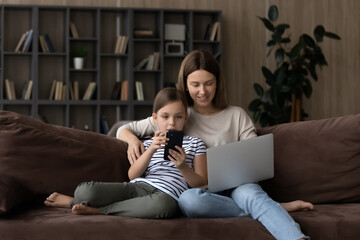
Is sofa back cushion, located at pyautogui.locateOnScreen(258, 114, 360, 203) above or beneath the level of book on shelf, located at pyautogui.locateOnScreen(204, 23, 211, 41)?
beneath

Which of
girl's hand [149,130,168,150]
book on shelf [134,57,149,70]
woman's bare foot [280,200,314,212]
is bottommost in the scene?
woman's bare foot [280,200,314,212]

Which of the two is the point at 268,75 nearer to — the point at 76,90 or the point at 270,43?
the point at 270,43

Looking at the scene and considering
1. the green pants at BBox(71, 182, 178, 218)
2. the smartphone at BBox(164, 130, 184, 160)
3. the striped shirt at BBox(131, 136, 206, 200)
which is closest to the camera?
the green pants at BBox(71, 182, 178, 218)

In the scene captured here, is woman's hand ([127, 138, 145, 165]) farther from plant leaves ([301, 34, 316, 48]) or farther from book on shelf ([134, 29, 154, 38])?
plant leaves ([301, 34, 316, 48])

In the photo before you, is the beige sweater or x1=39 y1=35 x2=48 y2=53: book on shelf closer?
the beige sweater

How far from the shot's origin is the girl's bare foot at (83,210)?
7.02 feet

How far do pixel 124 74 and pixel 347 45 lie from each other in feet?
8.82

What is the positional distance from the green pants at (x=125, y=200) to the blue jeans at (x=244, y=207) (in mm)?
75

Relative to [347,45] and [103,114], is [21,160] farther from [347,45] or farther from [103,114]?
[347,45]

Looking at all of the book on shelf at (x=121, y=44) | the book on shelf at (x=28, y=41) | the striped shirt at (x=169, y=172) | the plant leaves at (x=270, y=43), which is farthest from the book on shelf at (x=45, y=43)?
the striped shirt at (x=169, y=172)

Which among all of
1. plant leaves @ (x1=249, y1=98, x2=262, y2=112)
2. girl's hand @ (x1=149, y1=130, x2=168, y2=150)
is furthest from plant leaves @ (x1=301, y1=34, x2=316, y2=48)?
girl's hand @ (x1=149, y1=130, x2=168, y2=150)

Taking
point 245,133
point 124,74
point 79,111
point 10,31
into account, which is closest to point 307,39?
point 124,74

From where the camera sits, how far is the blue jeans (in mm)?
2082

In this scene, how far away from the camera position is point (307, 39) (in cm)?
623
